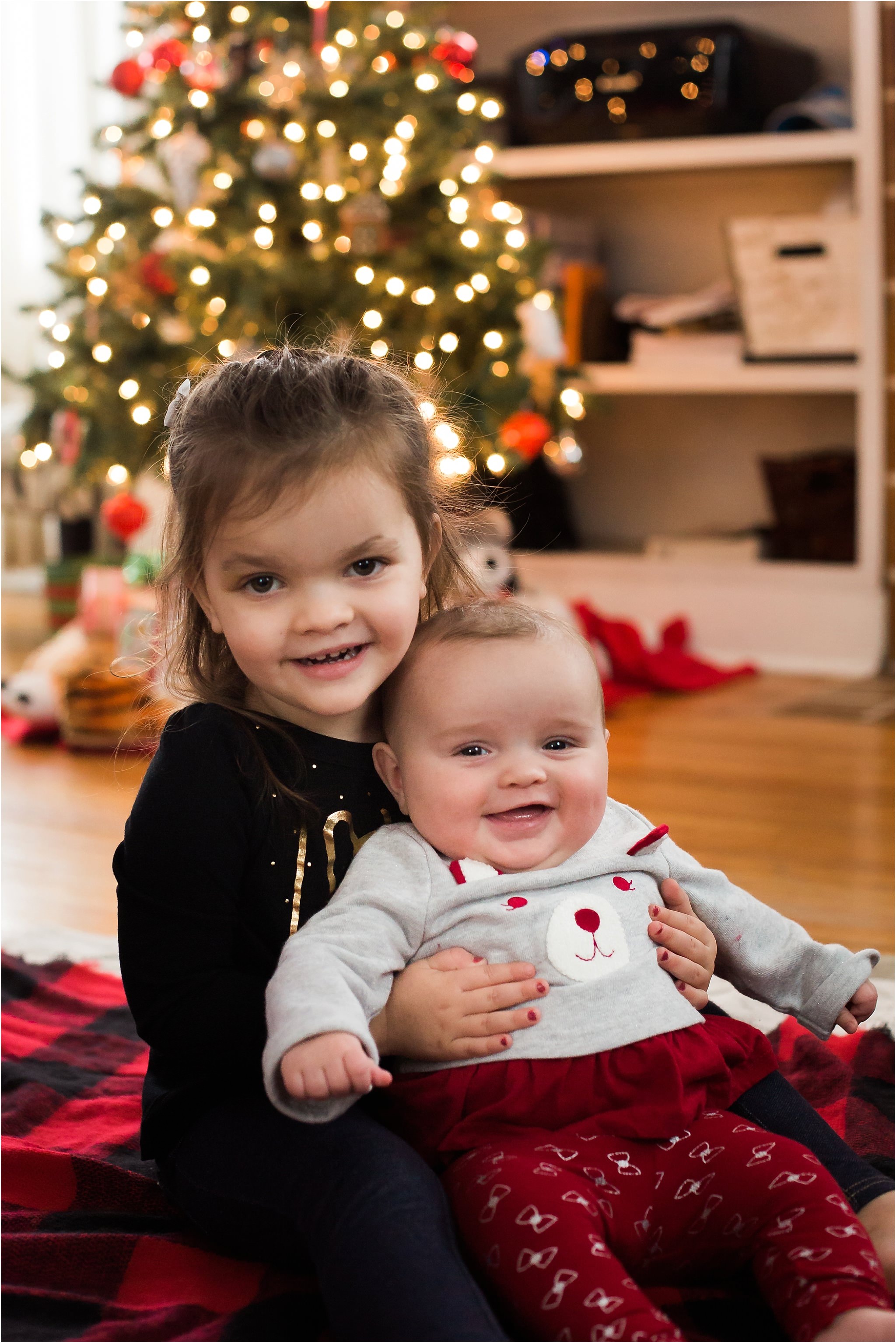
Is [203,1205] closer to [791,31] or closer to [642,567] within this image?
[642,567]

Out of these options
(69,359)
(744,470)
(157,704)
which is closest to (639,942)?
(157,704)

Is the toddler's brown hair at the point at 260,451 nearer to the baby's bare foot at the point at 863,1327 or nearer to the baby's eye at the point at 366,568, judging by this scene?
the baby's eye at the point at 366,568

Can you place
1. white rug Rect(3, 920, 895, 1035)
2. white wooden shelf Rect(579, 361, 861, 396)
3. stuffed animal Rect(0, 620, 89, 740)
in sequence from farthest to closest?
white wooden shelf Rect(579, 361, 861, 396)
stuffed animal Rect(0, 620, 89, 740)
white rug Rect(3, 920, 895, 1035)

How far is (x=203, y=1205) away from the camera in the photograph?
0.89 m

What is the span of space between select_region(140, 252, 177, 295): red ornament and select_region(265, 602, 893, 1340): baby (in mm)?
1972

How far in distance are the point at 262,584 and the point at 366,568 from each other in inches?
2.7

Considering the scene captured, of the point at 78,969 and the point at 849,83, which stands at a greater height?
the point at 849,83

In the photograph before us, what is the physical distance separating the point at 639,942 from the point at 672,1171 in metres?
0.14

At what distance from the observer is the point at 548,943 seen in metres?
0.88

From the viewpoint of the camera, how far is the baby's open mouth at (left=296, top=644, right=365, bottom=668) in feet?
2.99

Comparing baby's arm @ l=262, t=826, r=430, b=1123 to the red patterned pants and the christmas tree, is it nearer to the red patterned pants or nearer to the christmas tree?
the red patterned pants

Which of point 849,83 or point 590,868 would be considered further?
point 849,83

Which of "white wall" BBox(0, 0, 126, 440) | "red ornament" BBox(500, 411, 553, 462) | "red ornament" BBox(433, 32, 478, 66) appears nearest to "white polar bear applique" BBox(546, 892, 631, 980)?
"red ornament" BBox(500, 411, 553, 462)

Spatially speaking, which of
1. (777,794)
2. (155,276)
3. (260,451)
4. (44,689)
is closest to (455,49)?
(155,276)
